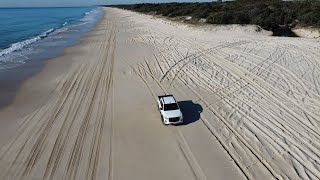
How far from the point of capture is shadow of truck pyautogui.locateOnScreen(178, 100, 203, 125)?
1504 centimetres

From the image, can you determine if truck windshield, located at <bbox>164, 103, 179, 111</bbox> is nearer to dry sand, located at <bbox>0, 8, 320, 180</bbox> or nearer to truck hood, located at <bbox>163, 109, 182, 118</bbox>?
truck hood, located at <bbox>163, 109, 182, 118</bbox>

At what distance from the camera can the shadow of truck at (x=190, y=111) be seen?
15.0 metres

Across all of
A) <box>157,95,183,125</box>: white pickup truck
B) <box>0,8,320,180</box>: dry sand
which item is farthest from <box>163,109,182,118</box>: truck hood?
<box>0,8,320,180</box>: dry sand

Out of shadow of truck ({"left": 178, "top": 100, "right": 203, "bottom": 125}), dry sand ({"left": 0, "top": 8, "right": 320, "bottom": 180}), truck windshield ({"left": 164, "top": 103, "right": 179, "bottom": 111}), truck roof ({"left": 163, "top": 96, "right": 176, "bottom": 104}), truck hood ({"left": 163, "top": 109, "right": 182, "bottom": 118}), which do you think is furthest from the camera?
shadow of truck ({"left": 178, "top": 100, "right": 203, "bottom": 125})

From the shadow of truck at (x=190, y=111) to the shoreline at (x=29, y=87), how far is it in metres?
8.55

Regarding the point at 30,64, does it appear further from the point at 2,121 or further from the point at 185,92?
the point at 185,92

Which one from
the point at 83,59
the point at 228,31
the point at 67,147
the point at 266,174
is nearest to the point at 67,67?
the point at 83,59

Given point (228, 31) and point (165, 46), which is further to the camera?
point (228, 31)

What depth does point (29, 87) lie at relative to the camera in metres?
20.2

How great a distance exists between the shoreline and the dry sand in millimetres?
105

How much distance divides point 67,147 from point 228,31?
31.6 meters

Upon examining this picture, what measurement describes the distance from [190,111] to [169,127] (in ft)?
7.36

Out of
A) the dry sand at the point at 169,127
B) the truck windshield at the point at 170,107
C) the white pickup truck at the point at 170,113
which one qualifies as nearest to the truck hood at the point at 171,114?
the white pickup truck at the point at 170,113

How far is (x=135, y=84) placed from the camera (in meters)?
20.3
